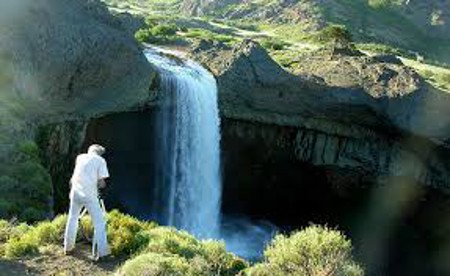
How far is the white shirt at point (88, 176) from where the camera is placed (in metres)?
13.8

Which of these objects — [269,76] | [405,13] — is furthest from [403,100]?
[405,13]

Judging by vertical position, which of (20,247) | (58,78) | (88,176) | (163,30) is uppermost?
(163,30)

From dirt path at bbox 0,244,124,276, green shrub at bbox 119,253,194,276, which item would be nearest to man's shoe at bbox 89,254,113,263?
dirt path at bbox 0,244,124,276

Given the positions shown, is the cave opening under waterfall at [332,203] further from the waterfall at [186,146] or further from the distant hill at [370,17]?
the distant hill at [370,17]

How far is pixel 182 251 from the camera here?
49.6 ft

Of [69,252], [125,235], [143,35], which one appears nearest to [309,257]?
[125,235]

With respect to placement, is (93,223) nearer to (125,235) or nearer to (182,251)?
(125,235)

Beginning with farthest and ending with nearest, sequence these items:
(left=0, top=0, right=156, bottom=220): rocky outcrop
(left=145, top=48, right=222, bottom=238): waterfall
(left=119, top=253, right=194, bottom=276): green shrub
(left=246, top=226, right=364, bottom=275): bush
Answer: (left=145, top=48, right=222, bottom=238): waterfall, (left=0, top=0, right=156, bottom=220): rocky outcrop, (left=246, top=226, right=364, bottom=275): bush, (left=119, top=253, right=194, bottom=276): green shrub

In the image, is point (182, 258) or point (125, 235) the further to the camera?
point (125, 235)

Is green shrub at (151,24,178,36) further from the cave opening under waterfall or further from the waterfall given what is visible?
the cave opening under waterfall

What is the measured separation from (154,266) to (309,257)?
3333mm

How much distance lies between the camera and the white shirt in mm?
13750

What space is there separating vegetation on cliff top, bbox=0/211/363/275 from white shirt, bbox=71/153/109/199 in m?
1.62

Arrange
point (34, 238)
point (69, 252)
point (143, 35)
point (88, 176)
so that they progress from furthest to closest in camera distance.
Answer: point (143, 35) → point (34, 238) → point (69, 252) → point (88, 176)
